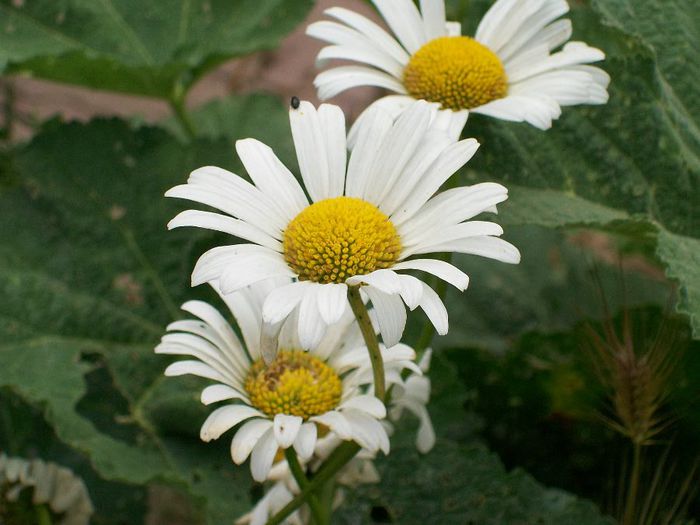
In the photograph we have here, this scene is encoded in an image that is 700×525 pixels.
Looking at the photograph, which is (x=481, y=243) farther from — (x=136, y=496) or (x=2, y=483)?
(x=136, y=496)

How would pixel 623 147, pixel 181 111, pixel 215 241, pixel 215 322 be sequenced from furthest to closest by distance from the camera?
pixel 181 111 < pixel 215 241 < pixel 623 147 < pixel 215 322

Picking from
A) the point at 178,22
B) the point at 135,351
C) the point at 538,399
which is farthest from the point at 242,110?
the point at 538,399

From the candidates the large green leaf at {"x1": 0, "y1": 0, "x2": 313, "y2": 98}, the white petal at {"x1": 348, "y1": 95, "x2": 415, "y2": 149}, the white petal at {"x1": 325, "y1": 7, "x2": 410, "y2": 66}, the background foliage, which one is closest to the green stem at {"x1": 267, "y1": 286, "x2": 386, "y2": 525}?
the white petal at {"x1": 348, "y1": 95, "x2": 415, "y2": 149}

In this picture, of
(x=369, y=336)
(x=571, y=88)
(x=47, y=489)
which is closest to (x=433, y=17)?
(x=571, y=88)

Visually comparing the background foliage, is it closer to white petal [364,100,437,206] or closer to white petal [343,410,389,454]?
white petal [364,100,437,206]

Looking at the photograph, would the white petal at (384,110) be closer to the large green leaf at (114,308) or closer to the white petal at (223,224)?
the white petal at (223,224)

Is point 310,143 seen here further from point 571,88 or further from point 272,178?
point 571,88
